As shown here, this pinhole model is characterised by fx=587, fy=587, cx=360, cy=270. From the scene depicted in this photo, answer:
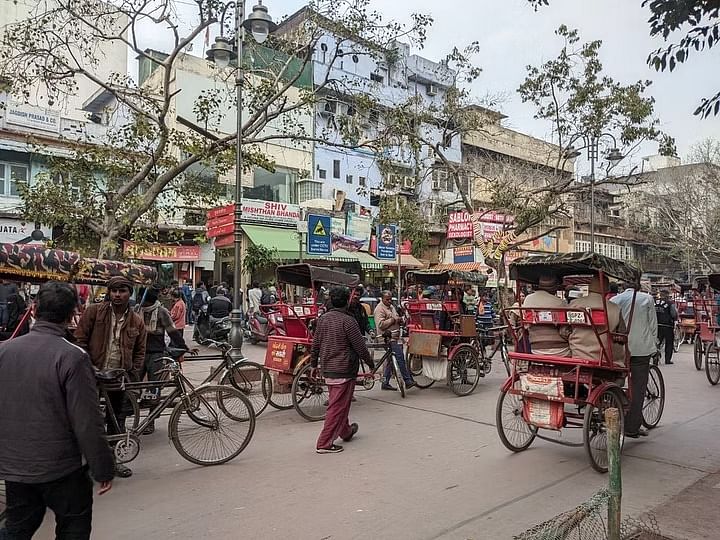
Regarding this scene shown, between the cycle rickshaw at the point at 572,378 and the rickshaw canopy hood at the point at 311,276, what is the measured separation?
3.37m

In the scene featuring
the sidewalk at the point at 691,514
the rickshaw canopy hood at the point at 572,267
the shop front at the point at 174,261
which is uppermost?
the shop front at the point at 174,261

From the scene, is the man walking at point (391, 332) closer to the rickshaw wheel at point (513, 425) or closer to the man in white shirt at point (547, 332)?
the rickshaw wheel at point (513, 425)

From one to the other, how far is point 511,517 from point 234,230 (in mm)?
7518

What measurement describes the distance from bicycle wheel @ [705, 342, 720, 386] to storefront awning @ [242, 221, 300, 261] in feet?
52.2

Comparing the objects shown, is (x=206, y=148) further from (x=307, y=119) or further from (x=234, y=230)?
(x=307, y=119)

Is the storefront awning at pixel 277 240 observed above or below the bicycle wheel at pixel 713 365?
above

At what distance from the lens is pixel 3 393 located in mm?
2932

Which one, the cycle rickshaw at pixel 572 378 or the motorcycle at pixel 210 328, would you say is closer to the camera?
the cycle rickshaw at pixel 572 378

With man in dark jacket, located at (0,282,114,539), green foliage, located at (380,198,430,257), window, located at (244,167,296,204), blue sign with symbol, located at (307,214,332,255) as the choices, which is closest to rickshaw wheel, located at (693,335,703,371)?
green foliage, located at (380,198,430,257)

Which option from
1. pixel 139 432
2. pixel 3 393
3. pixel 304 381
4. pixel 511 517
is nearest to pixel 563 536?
pixel 511 517

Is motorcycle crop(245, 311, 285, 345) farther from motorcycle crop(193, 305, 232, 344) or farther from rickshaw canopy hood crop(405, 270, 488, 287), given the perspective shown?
rickshaw canopy hood crop(405, 270, 488, 287)

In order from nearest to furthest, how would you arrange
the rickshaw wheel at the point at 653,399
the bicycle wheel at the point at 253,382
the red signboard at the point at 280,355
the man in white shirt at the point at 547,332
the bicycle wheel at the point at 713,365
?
the man in white shirt at the point at 547,332
the rickshaw wheel at the point at 653,399
the bicycle wheel at the point at 253,382
the red signboard at the point at 280,355
the bicycle wheel at the point at 713,365

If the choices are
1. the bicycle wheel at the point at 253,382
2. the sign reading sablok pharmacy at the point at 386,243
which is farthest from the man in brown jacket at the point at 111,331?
the sign reading sablok pharmacy at the point at 386,243

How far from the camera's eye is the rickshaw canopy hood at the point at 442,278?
10.1 m
